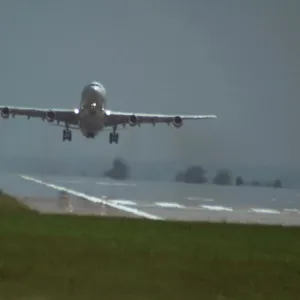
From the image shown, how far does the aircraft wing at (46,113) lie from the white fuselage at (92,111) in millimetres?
2718

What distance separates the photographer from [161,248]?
2148 centimetres

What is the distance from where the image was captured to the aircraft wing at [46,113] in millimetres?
68912

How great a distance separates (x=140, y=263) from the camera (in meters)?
18.6

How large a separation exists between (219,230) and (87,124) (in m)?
38.6

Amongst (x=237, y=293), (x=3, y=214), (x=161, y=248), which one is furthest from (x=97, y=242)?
(x=3, y=214)

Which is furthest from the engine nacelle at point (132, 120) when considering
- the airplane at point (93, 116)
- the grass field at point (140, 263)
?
the grass field at point (140, 263)

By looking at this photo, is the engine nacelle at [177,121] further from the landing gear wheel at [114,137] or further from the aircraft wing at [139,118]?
the landing gear wheel at [114,137]

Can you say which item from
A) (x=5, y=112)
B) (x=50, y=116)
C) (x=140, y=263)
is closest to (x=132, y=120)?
(x=50, y=116)

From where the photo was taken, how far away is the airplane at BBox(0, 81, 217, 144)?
65.3 metres

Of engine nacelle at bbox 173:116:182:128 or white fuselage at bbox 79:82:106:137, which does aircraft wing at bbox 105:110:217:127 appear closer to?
engine nacelle at bbox 173:116:182:128

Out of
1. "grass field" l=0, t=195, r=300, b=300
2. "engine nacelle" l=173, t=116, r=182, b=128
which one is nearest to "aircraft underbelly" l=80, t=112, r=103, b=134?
"engine nacelle" l=173, t=116, r=182, b=128

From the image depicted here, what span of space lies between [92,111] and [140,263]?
46972mm

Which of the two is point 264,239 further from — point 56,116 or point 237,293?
point 56,116

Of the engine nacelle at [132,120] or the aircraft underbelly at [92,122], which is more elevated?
the engine nacelle at [132,120]
